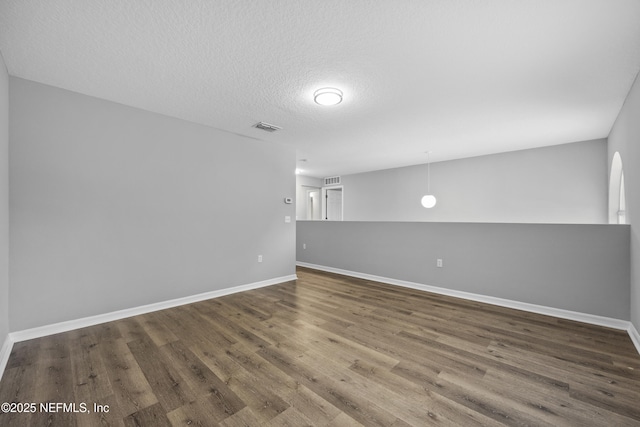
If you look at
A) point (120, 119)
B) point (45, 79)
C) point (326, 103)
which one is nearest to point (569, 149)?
point (326, 103)

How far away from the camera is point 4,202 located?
2.41 metres

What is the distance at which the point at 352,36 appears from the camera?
200 cm

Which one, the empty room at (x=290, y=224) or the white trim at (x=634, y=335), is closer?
the empty room at (x=290, y=224)

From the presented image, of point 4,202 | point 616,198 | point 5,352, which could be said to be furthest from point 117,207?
point 616,198

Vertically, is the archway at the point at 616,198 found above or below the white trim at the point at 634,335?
above

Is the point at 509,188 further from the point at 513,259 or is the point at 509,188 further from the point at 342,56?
the point at 342,56

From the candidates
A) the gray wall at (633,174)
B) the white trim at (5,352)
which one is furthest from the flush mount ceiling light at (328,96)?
the white trim at (5,352)

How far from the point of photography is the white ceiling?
69.2 inches

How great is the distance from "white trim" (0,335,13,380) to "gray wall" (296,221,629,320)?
15.5ft

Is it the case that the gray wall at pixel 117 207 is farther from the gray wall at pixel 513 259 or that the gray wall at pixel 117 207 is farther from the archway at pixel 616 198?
the archway at pixel 616 198

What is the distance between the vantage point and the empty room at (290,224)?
1771mm

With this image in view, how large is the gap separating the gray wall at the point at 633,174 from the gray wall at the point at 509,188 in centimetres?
179

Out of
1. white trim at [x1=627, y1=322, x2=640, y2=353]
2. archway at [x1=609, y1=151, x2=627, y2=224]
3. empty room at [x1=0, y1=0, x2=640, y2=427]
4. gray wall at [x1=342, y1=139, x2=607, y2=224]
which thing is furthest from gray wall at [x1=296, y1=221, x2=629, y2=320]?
gray wall at [x1=342, y1=139, x2=607, y2=224]

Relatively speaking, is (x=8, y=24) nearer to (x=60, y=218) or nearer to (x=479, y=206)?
(x=60, y=218)
